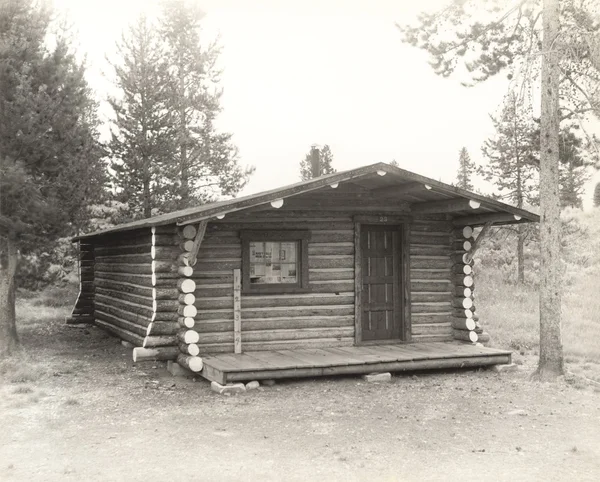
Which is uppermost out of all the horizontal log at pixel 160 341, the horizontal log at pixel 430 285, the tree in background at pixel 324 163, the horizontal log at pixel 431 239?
the tree in background at pixel 324 163

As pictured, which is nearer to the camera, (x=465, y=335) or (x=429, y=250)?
(x=465, y=335)

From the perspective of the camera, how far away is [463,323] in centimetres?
1227

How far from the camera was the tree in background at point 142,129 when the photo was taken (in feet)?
77.3

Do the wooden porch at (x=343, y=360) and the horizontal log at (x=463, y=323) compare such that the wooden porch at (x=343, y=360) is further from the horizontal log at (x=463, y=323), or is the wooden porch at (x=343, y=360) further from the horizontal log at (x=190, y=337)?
the horizontal log at (x=463, y=323)

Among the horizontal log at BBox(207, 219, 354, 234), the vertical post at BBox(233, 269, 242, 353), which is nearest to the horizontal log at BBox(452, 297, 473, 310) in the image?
the horizontal log at BBox(207, 219, 354, 234)

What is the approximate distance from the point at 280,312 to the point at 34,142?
6.53 meters

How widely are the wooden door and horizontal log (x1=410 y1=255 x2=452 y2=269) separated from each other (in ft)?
0.96

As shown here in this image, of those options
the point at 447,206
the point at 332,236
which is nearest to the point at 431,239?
the point at 447,206

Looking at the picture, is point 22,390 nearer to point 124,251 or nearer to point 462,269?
point 124,251

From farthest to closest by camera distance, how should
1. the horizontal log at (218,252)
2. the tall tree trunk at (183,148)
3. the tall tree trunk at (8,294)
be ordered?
the tall tree trunk at (183,148) → the tall tree trunk at (8,294) → the horizontal log at (218,252)

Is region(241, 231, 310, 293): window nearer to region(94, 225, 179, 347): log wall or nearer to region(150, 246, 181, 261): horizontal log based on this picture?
region(150, 246, 181, 261): horizontal log

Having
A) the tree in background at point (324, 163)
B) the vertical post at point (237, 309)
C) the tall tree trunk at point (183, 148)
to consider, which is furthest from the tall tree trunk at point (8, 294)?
the tree in background at point (324, 163)

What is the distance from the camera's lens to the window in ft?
36.6

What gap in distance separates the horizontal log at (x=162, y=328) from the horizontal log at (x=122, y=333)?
1868 mm
